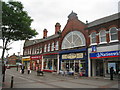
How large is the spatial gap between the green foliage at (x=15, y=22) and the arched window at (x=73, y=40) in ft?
34.5

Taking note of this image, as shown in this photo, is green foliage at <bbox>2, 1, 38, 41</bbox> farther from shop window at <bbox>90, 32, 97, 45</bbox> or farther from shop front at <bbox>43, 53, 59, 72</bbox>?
shop front at <bbox>43, 53, 59, 72</bbox>

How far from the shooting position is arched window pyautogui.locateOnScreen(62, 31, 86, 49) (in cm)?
2203

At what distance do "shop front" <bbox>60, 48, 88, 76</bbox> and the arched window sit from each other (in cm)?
117

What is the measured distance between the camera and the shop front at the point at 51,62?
89.1 feet

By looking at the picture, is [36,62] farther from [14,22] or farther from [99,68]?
[14,22]

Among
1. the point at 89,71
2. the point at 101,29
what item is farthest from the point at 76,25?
the point at 89,71

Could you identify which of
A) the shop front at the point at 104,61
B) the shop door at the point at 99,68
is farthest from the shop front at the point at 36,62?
the shop door at the point at 99,68

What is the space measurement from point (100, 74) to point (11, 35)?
1388cm

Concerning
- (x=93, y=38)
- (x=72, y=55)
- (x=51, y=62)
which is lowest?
(x=51, y=62)

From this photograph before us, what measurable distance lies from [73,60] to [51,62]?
7.07 m

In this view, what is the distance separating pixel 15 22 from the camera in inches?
476

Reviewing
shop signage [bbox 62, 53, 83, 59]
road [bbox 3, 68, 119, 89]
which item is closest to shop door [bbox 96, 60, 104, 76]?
shop signage [bbox 62, 53, 83, 59]

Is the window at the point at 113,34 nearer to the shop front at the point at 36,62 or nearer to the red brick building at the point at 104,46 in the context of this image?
the red brick building at the point at 104,46

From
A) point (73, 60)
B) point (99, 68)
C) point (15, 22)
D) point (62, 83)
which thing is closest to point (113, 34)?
point (99, 68)
